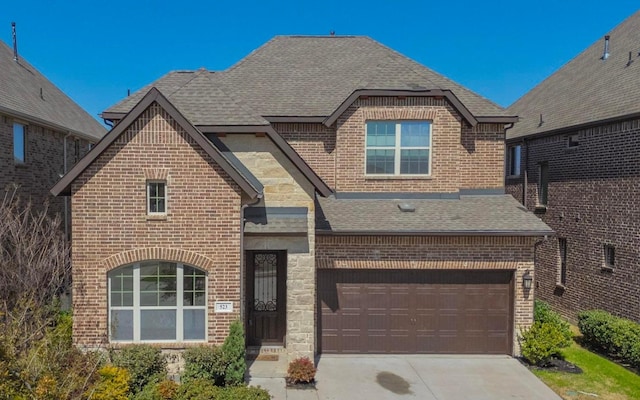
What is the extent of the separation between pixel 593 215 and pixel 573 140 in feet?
9.51

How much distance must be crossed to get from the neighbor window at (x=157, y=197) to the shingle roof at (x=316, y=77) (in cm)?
352

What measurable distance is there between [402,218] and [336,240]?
205 cm

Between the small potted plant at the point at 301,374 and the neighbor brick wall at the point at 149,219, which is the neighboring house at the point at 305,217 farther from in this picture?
the small potted plant at the point at 301,374

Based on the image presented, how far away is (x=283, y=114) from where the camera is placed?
42.9 ft

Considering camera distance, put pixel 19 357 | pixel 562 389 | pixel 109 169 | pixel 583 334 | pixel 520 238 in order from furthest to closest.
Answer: pixel 583 334, pixel 520 238, pixel 562 389, pixel 109 169, pixel 19 357

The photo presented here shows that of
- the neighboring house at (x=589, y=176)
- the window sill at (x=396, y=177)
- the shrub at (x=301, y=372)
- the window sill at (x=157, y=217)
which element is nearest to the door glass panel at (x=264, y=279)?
the shrub at (x=301, y=372)

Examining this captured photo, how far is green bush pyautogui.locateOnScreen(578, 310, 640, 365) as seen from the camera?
1107 centimetres

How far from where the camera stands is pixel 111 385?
7.62 metres

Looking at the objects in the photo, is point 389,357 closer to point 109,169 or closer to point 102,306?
point 102,306

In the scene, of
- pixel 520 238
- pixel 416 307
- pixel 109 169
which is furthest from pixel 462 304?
pixel 109 169

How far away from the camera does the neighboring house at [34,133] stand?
1349cm

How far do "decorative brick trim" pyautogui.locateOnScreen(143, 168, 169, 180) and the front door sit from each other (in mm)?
3564

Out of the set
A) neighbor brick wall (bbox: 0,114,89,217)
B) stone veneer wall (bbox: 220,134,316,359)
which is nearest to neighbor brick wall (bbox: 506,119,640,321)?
stone veneer wall (bbox: 220,134,316,359)

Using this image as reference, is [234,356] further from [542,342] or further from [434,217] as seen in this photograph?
[542,342]
